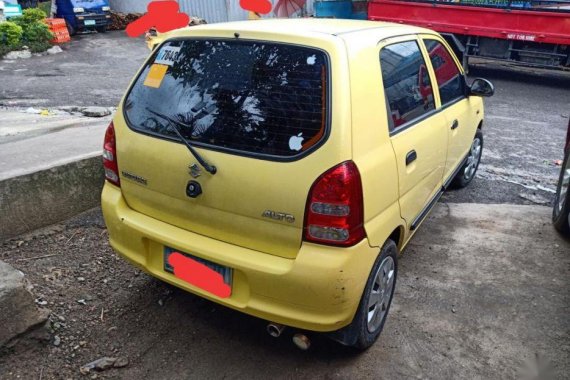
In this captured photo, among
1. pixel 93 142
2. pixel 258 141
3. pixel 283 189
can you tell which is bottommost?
pixel 93 142

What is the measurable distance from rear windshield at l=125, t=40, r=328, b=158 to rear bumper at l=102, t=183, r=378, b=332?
1.58 ft

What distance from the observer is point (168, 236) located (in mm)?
2428

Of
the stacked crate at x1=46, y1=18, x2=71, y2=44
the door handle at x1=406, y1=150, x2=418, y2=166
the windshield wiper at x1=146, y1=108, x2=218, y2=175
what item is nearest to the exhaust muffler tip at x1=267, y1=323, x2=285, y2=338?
the windshield wiper at x1=146, y1=108, x2=218, y2=175

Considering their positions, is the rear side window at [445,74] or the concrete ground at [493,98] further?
the concrete ground at [493,98]

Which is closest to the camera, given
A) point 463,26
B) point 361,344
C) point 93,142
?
point 361,344

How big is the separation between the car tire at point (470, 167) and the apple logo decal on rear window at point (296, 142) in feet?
9.94

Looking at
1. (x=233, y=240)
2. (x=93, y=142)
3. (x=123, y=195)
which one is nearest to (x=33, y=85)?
(x=93, y=142)

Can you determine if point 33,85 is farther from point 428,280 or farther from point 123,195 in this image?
point 428,280

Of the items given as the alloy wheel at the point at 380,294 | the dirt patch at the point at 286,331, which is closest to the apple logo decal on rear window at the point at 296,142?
A: the alloy wheel at the point at 380,294

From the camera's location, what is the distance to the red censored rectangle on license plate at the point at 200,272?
90.7 inches

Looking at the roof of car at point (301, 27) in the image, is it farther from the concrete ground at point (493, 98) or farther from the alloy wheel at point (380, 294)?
the concrete ground at point (493, 98)

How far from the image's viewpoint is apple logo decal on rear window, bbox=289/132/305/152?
7.10 feet

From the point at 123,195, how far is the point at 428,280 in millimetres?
2137

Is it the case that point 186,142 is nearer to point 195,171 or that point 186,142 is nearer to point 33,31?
point 195,171
